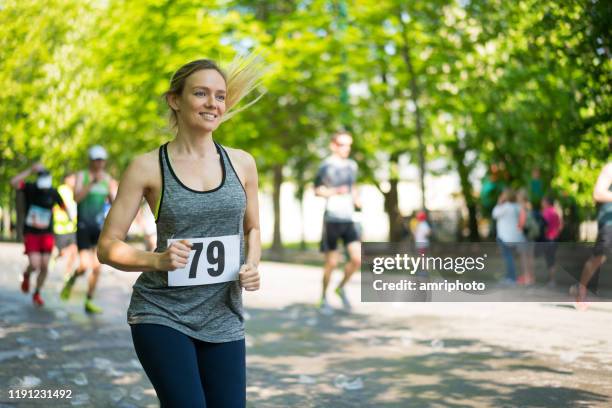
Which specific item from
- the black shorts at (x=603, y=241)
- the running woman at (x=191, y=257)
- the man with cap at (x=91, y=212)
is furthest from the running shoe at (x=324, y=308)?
the running woman at (x=191, y=257)

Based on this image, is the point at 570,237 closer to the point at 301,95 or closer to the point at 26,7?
the point at 301,95

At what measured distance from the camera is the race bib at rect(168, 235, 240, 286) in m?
3.47

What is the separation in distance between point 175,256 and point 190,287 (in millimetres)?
247

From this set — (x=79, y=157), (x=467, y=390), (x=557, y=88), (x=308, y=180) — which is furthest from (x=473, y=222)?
(x=467, y=390)

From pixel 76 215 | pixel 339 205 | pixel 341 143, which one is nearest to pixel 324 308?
pixel 339 205

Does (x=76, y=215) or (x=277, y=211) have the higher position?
(x=277, y=211)

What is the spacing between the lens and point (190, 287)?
3504 millimetres

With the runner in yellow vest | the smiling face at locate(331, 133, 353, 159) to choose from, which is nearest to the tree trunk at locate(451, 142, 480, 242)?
the runner in yellow vest

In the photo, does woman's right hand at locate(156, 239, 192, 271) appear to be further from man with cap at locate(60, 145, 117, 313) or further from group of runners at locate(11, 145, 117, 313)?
man with cap at locate(60, 145, 117, 313)

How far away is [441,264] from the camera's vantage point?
34.6 ft

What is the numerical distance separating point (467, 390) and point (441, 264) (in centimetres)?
398

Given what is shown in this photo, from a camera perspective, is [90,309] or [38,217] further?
[38,217]

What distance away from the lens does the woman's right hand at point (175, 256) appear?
3291 millimetres

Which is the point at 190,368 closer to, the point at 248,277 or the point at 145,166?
the point at 248,277
